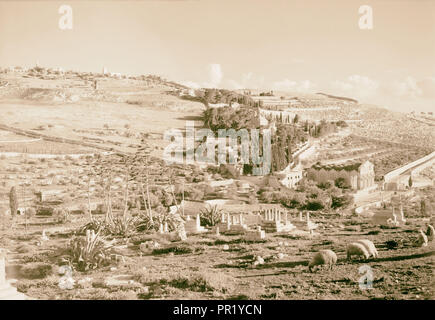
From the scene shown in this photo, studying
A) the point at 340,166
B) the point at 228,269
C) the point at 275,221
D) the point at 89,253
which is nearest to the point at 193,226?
the point at 275,221

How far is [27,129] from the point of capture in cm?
1349

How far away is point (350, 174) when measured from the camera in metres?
11.7

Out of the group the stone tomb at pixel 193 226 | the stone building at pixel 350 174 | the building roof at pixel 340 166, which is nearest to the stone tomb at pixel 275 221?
the stone building at pixel 350 174

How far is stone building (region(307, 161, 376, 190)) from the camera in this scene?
38.5 feet

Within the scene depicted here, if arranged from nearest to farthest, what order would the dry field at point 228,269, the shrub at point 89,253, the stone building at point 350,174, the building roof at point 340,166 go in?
the dry field at point 228,269 → the shrub at point 89,253 → the stone building at point 350,174 → the building roof at point 340,166

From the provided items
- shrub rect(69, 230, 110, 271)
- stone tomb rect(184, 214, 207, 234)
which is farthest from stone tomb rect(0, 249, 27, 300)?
stone tomb rect(184, 214, 207, 234)

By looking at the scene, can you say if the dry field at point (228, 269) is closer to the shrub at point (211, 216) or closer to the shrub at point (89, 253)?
the shrub at point (89, 253)

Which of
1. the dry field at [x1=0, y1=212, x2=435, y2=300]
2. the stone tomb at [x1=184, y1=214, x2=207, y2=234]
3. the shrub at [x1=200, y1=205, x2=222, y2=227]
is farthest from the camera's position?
the shrub at [x1=200, y1=205, x2=222, y2=227]

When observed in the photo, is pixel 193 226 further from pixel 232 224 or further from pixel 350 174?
pixel 350 174

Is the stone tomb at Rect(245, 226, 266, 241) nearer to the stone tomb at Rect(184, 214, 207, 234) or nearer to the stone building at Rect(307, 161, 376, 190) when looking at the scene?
the stone tomb at Rect(184, 214, 207, 234)

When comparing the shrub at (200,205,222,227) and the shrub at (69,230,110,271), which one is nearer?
the shrub at (69,230,110,271)

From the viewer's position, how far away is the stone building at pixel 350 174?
1173 cm

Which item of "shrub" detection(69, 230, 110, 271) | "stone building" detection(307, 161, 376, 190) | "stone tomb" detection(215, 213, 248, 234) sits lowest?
"shrub" detection(69, 230, 110, 271)
